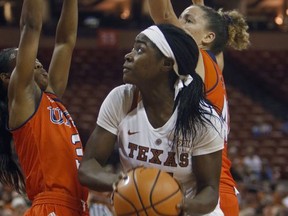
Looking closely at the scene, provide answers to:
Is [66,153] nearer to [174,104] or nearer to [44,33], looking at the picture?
[174,104]

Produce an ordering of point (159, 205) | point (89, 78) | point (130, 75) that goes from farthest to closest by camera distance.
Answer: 1. point (89, 78)
2. point (130, 75)
3. point (159, 205)

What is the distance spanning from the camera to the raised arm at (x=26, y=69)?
352 cm

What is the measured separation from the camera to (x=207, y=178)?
3.19 metres

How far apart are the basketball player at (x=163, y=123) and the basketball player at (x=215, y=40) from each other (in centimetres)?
56

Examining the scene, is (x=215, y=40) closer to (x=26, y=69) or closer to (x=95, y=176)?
(x=26, y=69)

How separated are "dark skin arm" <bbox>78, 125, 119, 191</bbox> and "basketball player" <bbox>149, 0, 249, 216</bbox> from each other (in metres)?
0.75

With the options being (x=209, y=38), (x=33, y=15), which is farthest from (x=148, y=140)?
(x=209, y=38)

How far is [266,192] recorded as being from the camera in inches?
473

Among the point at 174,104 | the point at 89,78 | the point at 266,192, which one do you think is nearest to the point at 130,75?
the point at 174,104

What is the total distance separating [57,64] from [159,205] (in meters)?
1.37

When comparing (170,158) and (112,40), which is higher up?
(170,158)

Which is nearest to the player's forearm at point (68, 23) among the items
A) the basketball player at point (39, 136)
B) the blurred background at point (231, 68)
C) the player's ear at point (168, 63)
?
the basketball player at point (39, 136)

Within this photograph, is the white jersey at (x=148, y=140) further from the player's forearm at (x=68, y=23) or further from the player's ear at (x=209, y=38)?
the player's ear at (x=209, y=38)

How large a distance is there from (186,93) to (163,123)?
0.16 metres
